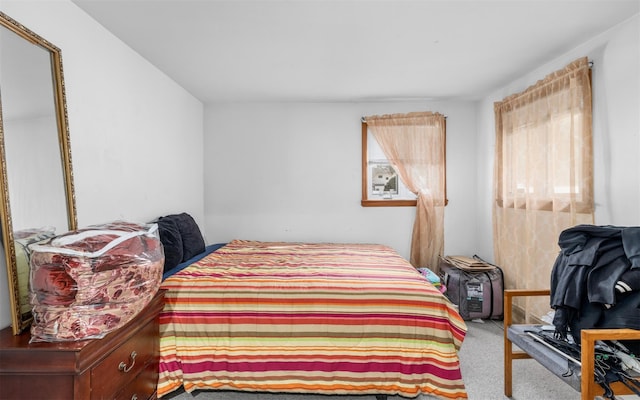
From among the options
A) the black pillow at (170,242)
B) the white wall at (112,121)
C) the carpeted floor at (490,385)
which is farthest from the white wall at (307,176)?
the carpeted floor at (490,385)

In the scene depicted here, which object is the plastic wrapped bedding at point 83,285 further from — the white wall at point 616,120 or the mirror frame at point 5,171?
the white wall at point 616,120

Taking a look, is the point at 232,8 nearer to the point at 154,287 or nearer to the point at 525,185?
the point at 154,287

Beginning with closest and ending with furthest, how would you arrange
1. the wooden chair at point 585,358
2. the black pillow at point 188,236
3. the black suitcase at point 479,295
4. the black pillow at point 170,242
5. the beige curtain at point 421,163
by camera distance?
1. the wooden chair at point 585,358
2. the black pillow at point 170,242
3. the black pillow at point 188,236
4. the black suitcase at point 479,295
5. the beige curtain at point 421,163

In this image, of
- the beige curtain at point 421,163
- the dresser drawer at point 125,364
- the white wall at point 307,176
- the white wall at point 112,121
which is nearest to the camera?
the dresser drawer at point 125,364

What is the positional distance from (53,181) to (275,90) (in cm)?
240

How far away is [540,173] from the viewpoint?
287 centimetres

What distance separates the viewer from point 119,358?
1.53m

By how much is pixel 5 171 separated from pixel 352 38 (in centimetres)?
225

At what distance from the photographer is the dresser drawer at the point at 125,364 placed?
1.39 metres

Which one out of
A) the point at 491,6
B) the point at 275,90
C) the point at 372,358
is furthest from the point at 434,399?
the point at 275,90

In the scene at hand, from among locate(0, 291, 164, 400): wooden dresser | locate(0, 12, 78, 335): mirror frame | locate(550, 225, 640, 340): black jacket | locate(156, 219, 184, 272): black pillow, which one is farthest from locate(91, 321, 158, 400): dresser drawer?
locate(550, 225, 640, 340): black jacket

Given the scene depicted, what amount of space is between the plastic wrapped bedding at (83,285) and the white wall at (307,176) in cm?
261

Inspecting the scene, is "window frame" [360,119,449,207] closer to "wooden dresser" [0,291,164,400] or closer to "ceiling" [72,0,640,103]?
"ceiling" [72,0,640,103]

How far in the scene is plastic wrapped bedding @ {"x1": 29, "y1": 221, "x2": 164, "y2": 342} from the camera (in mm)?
1357
